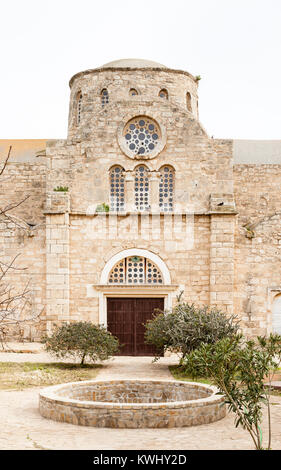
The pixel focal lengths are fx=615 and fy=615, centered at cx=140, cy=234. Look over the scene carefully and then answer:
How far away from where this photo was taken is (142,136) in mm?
20234

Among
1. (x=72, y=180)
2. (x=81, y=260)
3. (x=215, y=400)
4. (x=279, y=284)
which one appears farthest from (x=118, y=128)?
(x=215, y=400)

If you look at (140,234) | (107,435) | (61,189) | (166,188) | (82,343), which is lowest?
(107,435)

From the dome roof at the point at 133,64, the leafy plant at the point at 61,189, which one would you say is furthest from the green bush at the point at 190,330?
the dome roof at the point at 133,64

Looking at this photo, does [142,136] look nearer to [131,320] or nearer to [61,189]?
[61,189]

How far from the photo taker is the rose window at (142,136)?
66.3 ft

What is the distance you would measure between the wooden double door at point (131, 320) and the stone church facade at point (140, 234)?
32 mm

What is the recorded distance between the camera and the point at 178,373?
15398 mm

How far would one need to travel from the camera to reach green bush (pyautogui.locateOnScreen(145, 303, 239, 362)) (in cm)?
1528

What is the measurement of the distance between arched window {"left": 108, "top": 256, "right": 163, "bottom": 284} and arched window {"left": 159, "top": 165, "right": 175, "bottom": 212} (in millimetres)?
1828

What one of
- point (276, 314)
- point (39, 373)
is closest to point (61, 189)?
point (39, 373)

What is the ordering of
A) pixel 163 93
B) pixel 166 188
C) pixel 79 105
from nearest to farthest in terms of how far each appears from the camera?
pixel 166 188 → pixel 163 93 → pixel 79 105

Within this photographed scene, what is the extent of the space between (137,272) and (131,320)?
5.05ft
